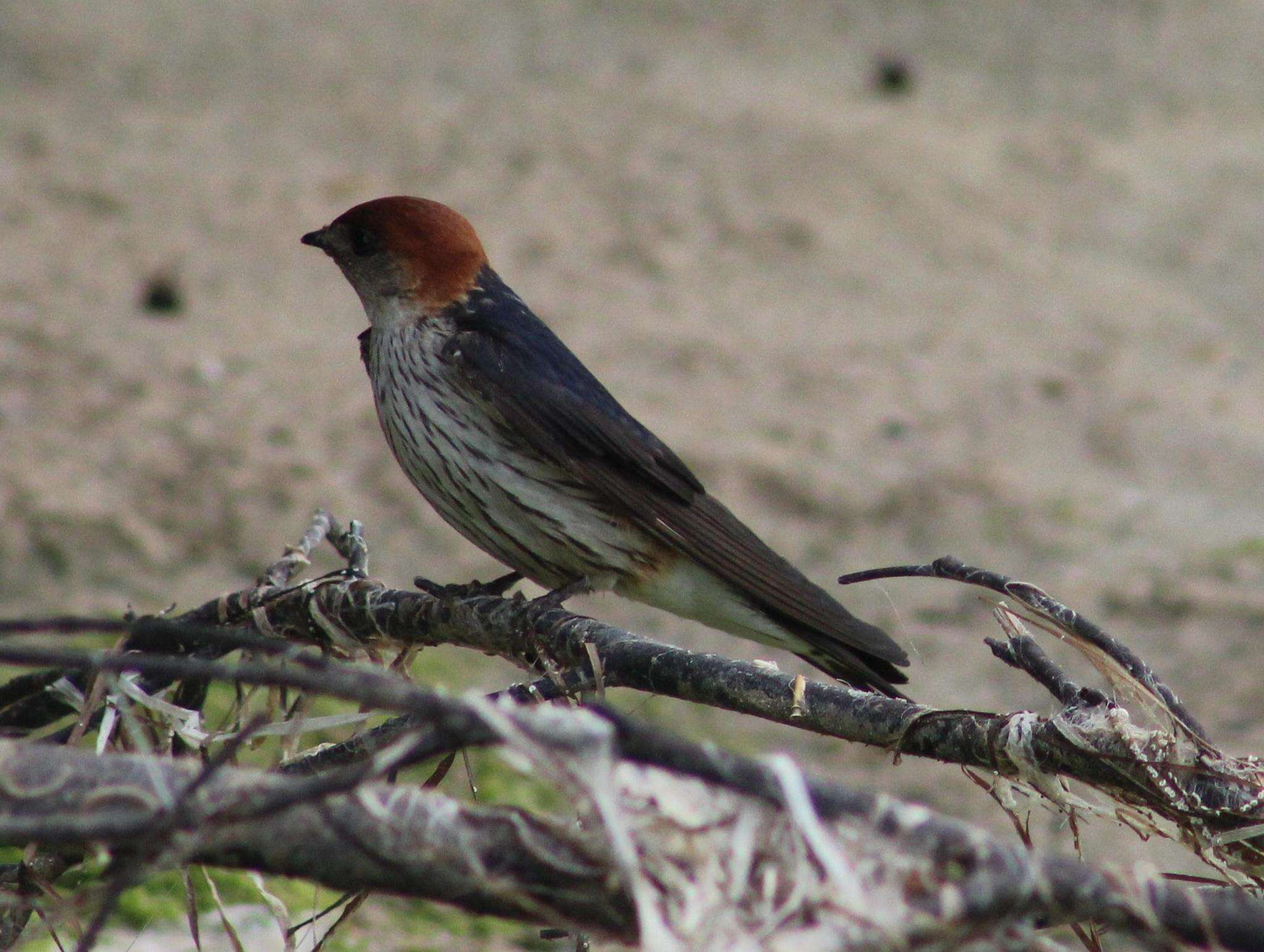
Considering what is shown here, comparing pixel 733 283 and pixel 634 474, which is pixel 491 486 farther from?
pixel 733 283

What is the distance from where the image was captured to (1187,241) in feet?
25.5

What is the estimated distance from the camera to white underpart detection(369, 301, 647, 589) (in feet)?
10.4

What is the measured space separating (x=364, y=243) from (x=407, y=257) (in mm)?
128

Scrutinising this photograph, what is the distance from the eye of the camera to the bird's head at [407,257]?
134 inches

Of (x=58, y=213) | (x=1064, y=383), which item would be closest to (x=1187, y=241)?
(x=1064, y=383)

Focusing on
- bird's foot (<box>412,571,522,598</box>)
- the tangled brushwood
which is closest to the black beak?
bird's foot (<box>412,571,522,598</box>)

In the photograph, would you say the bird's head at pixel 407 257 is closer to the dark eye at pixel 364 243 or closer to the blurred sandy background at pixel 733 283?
the dark eye at pixel 364 243

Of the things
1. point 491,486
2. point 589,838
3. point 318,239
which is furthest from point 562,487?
point 589,838

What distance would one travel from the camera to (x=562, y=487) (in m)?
3.20

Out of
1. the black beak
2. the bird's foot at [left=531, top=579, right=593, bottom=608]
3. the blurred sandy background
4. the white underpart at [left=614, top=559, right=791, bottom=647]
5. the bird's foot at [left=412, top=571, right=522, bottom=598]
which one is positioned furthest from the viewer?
the blurred sandy background

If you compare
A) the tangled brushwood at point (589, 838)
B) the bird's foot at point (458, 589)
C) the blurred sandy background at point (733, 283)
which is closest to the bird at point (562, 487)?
the bird's foot at point (458, 589)

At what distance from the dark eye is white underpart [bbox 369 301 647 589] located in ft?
1.03

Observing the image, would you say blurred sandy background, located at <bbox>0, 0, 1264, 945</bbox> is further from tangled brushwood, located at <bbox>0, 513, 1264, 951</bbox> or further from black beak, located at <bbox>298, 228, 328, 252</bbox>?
tangled brushwood, located at <bbox>0, 513, 1264, 951</bbox>

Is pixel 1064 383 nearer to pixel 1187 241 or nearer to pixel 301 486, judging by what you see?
pixel 1187 241
